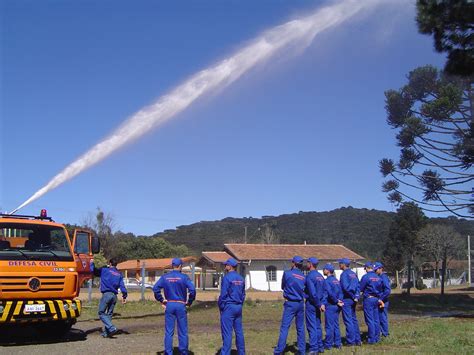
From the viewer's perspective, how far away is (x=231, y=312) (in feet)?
32.4

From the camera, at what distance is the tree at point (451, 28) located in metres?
15.9

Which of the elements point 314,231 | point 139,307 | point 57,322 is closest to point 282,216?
point 314,231

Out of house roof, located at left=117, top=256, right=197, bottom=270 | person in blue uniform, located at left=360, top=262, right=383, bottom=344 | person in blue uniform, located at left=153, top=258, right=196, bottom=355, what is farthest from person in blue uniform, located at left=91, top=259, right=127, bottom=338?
house roof, located at left=117, top=256, right=197, bottom=270

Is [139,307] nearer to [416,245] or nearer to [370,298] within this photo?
[370,298]

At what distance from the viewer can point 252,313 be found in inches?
808

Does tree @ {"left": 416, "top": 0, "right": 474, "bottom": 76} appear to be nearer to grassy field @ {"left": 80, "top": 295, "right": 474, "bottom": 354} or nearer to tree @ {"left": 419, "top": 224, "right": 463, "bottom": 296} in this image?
grassy field @ {"left": 80, "top": 295, "right": 474, "bottom": 354}

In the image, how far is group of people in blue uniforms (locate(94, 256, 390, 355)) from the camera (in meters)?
9.95

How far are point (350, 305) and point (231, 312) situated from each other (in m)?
3.44

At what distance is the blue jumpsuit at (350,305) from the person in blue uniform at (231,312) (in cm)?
309

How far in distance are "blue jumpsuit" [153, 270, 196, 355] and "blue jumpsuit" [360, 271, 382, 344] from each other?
4331 millimetres

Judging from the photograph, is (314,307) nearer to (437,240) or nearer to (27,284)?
(27,284)

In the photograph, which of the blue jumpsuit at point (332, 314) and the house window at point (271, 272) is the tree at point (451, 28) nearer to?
the blue jumpsuit at point (332, 314)

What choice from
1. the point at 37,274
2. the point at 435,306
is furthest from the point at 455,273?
the point at 37,274

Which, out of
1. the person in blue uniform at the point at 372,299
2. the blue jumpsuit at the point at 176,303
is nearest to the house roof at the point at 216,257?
the person in blue uniform at the point at 372,299
